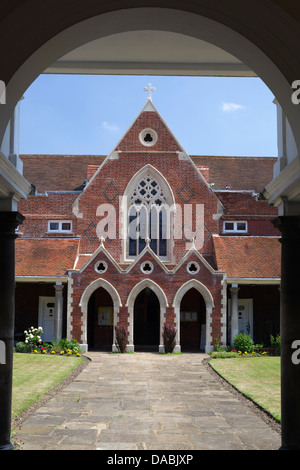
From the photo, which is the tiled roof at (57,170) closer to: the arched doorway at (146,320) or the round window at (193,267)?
the arched doorway at (146,320)

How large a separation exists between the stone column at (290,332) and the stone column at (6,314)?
2995 millimetres

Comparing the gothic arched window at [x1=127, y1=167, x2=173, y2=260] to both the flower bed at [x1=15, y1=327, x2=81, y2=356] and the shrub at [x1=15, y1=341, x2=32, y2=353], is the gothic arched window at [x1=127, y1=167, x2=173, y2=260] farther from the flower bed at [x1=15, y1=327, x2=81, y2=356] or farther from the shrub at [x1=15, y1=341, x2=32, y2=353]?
the shrub at [x1=15, y1=341, x2=32, y2=353]

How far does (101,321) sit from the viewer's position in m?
24.0

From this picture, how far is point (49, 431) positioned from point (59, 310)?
1427 cm

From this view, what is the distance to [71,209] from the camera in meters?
26.6

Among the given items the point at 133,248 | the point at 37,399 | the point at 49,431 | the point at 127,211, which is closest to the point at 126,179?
the point at 127,211

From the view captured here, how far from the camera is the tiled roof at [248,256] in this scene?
22.7m

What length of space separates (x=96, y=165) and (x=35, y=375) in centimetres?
1581

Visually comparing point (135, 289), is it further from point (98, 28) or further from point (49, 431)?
point (98, 28)

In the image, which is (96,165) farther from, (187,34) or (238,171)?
(187,34)

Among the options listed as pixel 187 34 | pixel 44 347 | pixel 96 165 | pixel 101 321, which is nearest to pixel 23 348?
pixel 44 347

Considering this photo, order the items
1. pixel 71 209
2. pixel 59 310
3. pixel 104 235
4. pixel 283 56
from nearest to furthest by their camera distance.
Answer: pixel 283 56 < pixel 59 310 < pixel 104 235 < pixel 71 209

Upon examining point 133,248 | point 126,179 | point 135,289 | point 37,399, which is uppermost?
point 126,179

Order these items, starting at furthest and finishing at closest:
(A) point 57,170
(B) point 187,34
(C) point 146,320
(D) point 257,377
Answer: (A) point 57,170 → (C) point 146,320 → (D) point 257,377 → (B) point 187,34
